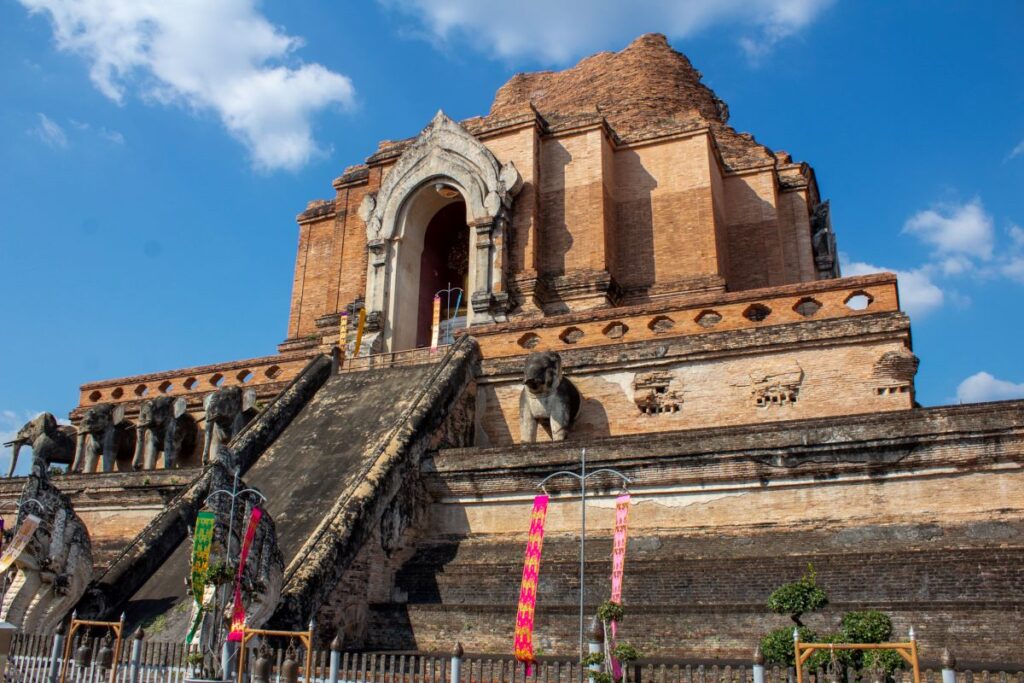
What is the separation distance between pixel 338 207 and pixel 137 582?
14019 mm

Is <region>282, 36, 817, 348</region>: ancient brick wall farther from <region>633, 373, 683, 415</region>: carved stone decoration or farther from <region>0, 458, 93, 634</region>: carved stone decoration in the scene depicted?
<region>0, 458, 93, 634</region>: carved stone decoration

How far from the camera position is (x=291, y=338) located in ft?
79.4

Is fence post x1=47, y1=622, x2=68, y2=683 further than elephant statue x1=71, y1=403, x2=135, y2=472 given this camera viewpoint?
No

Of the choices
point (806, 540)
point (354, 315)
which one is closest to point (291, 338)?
point (354, 315)

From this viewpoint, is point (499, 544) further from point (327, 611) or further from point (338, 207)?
point (338, 207)

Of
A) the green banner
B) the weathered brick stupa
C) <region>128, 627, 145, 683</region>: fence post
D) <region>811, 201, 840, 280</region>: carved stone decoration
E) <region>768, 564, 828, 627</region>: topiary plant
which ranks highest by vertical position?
<region>811, 201, 840, 280</region>: carved stone decoration

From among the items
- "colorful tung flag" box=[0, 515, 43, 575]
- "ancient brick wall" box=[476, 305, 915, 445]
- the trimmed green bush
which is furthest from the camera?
"ancient brick wall" box=[476, 305, 915, 445]

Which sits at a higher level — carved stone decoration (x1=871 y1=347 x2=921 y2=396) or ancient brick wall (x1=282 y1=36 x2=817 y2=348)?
ancient brick wall (x1=282 y1=36 x2=817 y2=348)

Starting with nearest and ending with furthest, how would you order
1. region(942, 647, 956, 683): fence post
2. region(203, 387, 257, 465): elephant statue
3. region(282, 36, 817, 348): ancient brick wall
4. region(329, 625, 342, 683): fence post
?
region(942, 647, 956, 683): fence post
region(329, 625, 342, 683): fence post
region(203, 387, 257, 465): elephant statue
region(282, 36, 817, 348): ancient brick wall

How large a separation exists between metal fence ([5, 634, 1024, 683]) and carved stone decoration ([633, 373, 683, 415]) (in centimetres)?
593

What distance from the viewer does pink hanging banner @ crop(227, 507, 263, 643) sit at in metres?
9.52

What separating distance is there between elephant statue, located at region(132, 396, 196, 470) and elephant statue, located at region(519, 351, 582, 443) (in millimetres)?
8700

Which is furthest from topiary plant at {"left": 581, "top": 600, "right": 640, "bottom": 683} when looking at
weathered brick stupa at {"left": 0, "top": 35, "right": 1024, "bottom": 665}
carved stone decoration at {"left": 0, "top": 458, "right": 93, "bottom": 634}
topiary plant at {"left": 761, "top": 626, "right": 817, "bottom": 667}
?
carved stone decoration at {"left": 0, "top": 458, "right": 93, "bottom": 634}

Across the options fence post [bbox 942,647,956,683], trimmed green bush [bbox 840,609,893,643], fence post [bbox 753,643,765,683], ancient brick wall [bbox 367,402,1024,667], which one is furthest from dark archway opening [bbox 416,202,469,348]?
fence post [bbox 942,647,956,683]
